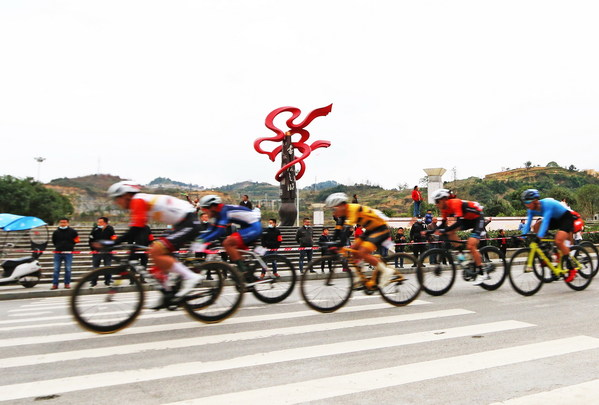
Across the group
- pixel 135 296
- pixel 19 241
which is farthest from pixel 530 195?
pixel 19 241

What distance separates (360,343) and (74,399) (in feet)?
10.2

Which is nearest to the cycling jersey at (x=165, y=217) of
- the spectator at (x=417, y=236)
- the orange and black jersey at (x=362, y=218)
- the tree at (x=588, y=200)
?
the orange and black jersey at (x=362, y=218)

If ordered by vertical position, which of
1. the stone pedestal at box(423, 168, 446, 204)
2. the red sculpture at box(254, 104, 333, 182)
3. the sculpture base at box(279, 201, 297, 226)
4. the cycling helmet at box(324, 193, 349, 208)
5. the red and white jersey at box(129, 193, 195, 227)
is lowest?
the red and white jersey at box(129, 193, 195, 227)

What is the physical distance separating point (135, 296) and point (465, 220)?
6.29 m

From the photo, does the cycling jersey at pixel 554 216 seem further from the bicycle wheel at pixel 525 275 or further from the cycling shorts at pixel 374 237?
the cycling shorts at pixel 374 237

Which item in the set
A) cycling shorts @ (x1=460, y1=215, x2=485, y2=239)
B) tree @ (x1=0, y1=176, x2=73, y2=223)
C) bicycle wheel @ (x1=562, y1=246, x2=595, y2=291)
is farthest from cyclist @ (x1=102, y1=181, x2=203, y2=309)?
tree @ (x1=0, y1=176, x2=73, y2=223)

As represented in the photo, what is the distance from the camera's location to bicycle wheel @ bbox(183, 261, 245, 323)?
6477mm

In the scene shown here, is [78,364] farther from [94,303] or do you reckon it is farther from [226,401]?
[226,401]

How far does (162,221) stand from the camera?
646 centimetres

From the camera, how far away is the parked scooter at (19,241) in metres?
12.2

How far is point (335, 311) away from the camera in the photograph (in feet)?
24.6

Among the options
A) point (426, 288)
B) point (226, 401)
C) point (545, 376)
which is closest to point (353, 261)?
point (426, 288)

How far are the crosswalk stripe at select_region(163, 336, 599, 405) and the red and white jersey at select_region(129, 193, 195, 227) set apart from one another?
3.01 meters

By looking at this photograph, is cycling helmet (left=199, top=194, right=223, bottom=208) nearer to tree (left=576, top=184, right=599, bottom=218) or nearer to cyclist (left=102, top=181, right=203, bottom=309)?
cyclist (left=102, top=181, right=203, bottom=309)
